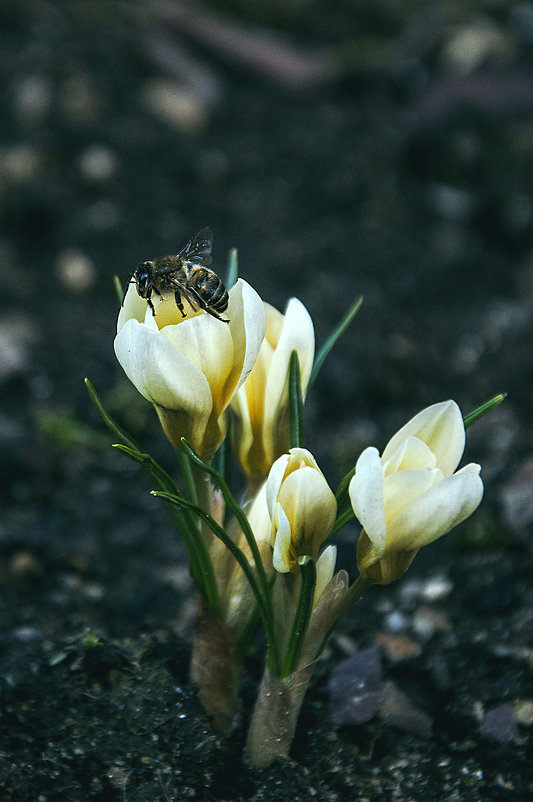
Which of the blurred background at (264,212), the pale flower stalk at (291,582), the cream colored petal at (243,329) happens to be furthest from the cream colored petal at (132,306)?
the blurred background at (264,212)

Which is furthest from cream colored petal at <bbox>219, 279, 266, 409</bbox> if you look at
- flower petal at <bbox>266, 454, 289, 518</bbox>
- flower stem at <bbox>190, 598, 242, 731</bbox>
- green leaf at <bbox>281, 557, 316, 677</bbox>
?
flower stem at <bbox>190, 598, 242, 731</bbox>

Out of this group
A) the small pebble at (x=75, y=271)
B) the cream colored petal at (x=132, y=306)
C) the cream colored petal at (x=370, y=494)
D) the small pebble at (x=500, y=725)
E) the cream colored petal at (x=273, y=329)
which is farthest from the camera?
the small pebble at (x=75, y=271)

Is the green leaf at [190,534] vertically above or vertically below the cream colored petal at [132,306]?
below

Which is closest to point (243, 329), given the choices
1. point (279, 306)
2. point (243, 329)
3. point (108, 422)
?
point (243, 329)

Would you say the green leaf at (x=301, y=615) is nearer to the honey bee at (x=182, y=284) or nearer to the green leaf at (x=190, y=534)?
the green leaf at (x=190, y=534)

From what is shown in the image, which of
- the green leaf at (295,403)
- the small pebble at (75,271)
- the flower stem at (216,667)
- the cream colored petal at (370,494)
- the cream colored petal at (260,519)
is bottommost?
the flower stem at (216,667)

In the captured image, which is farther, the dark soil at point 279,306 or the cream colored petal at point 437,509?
the dark soil at point 279,306

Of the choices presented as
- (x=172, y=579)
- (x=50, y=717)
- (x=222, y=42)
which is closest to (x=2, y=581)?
(x=172, y=579)

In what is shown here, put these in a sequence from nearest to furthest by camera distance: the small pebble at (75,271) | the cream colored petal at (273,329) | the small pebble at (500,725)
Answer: the cream colored petal at (273,329) → the small pebble at (500,725) → the small pebble at (75,271)

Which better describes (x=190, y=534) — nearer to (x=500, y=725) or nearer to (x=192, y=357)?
(x=192, y=357)
